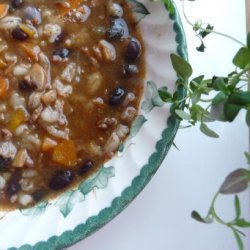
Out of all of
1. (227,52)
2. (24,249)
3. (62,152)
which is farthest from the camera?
(227,52)

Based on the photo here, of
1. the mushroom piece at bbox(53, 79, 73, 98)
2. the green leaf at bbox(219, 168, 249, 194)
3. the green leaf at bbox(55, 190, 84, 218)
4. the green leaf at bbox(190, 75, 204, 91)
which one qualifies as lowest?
the green leaf at bbox(55, 190, 84, 218)

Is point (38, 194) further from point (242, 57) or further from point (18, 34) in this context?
point (242, 57)

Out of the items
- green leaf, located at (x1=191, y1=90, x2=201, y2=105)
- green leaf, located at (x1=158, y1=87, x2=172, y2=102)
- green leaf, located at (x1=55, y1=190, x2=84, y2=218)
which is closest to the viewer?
green leaf, located at (x1=191, y1=90, x2=201, y2=105)

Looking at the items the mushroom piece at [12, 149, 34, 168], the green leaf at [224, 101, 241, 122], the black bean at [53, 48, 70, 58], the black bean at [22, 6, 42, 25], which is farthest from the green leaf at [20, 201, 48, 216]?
the green leaf at [224, 101, 241, 122]

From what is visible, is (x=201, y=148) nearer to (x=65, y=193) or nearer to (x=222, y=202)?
(x=222, y=202)

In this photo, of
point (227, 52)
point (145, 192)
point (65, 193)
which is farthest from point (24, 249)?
point (227, 52)

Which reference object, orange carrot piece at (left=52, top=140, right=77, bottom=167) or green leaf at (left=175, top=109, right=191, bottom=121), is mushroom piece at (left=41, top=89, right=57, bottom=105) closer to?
orange carrot piece at (left=52, top=140, right=77, bottom=167)
